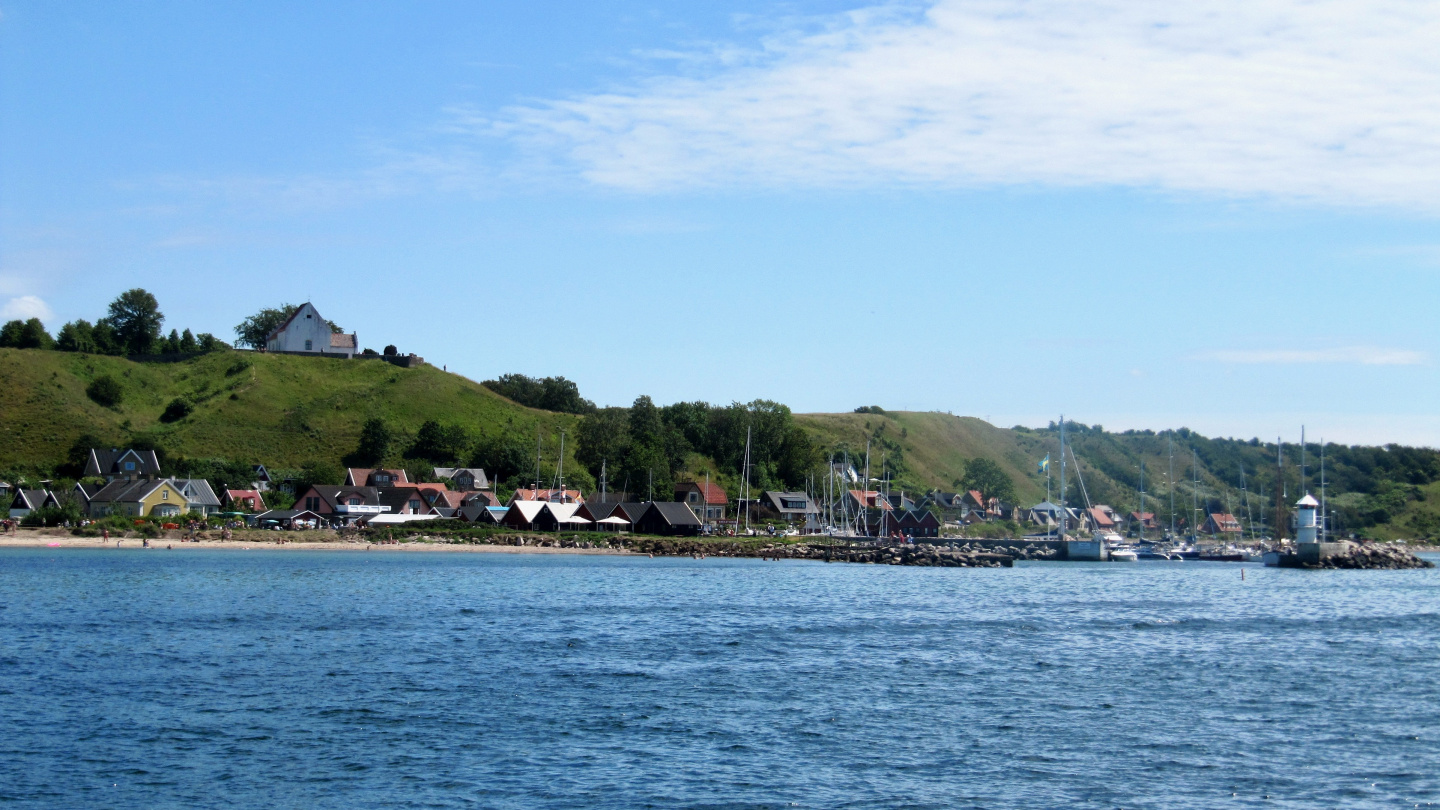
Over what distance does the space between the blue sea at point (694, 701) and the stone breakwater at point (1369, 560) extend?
144 ft

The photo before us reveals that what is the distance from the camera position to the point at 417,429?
127938 mm

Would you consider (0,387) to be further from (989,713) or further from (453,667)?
(989,713)

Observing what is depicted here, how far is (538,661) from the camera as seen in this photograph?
30.8m

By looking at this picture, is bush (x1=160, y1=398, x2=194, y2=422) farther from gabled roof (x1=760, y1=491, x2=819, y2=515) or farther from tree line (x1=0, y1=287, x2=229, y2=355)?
gabled roof (x1=760, y1=491, x2=819, y2=515)

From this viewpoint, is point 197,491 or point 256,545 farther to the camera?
point 197,491

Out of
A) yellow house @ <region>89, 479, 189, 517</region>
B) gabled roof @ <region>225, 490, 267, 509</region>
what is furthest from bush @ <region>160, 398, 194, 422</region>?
yellow house @ <region>89, 479, 189, 517</region>

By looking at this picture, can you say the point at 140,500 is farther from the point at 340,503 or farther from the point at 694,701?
the point at 694,701

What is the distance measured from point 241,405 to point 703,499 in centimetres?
5292

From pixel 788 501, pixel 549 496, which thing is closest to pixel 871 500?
pixel 788 501

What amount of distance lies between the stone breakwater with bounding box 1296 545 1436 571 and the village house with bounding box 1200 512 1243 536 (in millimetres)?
56059

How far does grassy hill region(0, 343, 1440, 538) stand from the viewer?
115 metres

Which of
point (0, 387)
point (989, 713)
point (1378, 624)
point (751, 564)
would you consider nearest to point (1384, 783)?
point (989, 713)

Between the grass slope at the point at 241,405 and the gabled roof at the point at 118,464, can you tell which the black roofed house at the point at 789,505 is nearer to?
the grass slope at the point at 241,405

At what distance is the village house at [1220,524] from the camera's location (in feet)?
493
